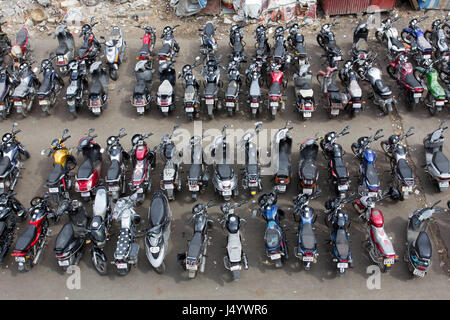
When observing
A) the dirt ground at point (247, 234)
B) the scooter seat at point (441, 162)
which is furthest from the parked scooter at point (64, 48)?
the scooter seat at point (441, 162)

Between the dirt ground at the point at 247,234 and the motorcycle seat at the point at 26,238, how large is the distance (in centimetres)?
72

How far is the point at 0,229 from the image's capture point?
10.8 m

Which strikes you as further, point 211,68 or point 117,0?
point 117,0

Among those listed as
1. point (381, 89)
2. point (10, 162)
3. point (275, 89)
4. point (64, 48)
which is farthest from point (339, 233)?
point (64, 48)

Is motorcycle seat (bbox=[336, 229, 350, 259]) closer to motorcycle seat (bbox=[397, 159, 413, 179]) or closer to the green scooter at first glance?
motorcycle seat (bbox=[397, 159, 413, 179])

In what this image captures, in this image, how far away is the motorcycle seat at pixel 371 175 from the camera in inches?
459

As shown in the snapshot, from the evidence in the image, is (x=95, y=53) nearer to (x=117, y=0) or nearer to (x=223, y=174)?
(x=117, y=0)

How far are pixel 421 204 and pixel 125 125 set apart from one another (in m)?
8.66

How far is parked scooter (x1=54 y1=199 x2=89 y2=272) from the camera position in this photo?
34.2ft

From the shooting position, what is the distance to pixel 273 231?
10617 millimetres

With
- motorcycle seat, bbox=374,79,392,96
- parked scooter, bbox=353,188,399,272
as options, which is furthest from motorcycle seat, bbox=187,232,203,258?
motorcycle seat, bbox=374,79,392,96

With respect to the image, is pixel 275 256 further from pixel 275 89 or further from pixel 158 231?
pixel 275 89

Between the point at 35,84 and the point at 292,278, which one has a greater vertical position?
the point at 35,84

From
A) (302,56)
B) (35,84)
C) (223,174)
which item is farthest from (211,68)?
(35,84)
